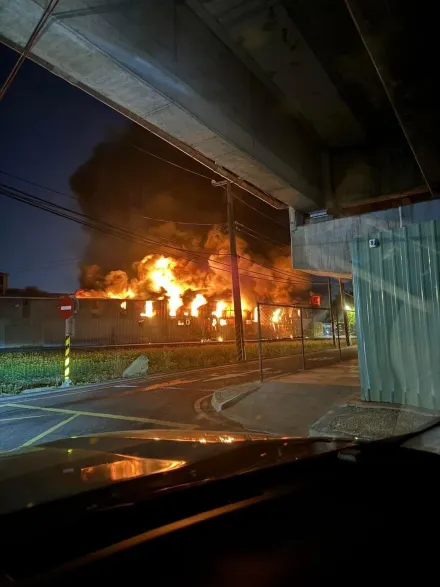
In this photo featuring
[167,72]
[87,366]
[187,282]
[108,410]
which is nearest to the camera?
[167,72]

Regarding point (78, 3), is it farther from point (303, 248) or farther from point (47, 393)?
point (47, 393)

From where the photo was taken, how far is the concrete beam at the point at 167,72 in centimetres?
516

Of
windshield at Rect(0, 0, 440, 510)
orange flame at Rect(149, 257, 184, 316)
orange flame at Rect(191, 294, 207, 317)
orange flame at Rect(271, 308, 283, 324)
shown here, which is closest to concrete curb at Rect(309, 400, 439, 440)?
windshield at Rect(0, 0, 440, 510)

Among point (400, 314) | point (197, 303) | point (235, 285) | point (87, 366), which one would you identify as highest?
point (197, 303)

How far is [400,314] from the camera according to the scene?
6.98 m

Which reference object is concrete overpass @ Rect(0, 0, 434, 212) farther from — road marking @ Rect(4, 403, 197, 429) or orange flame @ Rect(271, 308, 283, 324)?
orange flame @ Rect(271, 308, 283, 324)

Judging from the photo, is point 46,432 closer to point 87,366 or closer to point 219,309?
point 87,366

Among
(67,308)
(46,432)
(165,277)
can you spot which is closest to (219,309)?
(165,277)

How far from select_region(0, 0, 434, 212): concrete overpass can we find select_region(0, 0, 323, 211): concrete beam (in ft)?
0.05

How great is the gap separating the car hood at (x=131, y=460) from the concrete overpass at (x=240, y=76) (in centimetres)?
448

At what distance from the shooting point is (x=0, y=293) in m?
35.6

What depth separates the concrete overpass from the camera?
535 centimetres

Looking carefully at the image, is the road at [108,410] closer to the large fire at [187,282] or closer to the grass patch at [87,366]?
the grass patch at [87,366]

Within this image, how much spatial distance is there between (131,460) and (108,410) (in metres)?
7.10
